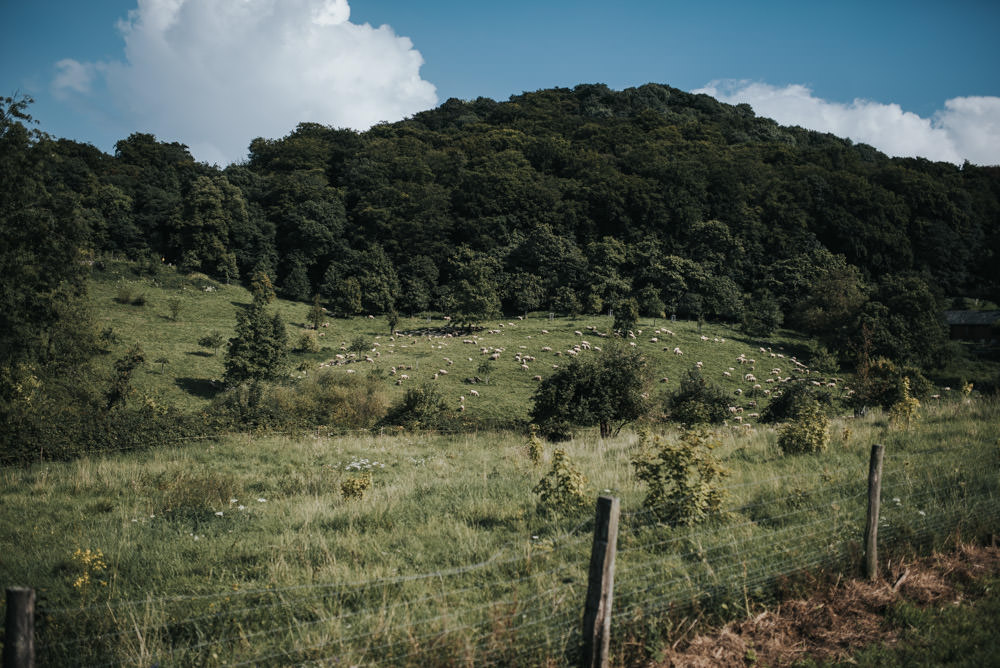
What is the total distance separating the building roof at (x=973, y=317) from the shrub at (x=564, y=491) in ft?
238

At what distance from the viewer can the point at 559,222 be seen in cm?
8238

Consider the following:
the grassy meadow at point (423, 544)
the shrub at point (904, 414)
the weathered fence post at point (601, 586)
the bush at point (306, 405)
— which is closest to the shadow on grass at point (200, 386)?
the bush at point (306, 405)

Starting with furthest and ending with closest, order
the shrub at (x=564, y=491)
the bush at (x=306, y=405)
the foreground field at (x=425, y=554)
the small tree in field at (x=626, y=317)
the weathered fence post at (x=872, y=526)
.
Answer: the small tree in field at (x=626, y=317)
the bush at (x=306, y=405)
the shrub at (x=564, y=491)
the weathered fence post at (x=872, y=526)
the foreground field at (x=425, y=554)

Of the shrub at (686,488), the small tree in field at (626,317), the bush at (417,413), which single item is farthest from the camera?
the small tree in field at (626,317)

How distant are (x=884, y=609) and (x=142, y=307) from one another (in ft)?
172

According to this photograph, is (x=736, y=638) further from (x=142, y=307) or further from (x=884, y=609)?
(x=142, y=307)

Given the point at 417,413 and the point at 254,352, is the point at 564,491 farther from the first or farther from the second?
the point at 254,352

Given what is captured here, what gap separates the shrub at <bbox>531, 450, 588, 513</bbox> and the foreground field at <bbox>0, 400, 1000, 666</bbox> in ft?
0.78

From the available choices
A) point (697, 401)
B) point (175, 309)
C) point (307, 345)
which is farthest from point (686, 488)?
point (175, 309)

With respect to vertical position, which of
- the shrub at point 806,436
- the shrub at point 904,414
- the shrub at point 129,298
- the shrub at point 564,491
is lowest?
the shrub at point 564,491

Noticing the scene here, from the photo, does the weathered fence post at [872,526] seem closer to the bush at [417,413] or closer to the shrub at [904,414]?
the shrub at [904,414]

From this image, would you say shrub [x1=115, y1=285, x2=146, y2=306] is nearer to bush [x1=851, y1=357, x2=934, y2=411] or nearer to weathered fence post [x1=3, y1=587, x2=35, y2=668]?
weathered fence post [x1=3, y1=587, x2=35, y2=668]

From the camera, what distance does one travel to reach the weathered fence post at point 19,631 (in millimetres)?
2627

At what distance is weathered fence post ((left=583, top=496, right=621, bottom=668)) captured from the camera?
3486mm
